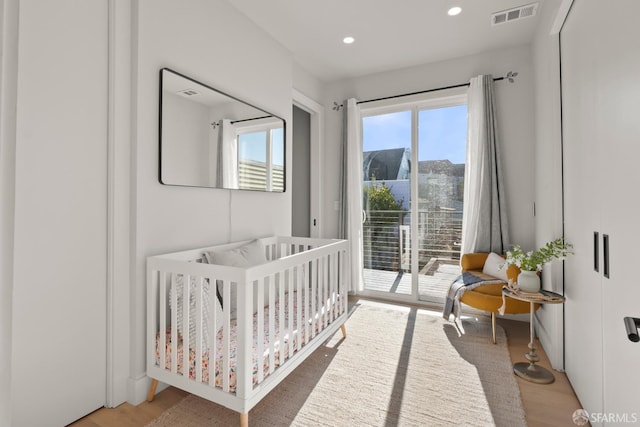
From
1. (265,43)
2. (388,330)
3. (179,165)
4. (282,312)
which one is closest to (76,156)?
(179,165)

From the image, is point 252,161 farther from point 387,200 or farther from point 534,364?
point 534,364

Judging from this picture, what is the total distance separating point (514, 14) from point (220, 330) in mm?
3190

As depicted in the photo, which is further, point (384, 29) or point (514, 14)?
point (384, 29)

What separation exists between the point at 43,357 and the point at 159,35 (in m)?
1.79

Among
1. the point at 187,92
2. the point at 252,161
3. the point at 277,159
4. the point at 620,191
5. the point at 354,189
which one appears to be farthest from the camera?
the point at 354,189

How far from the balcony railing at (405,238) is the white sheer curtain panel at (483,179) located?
22 cm

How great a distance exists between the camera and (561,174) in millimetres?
2074

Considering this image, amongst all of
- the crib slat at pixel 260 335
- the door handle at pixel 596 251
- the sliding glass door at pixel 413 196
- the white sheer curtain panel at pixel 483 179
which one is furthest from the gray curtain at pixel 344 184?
the door handle at pixel 596 251

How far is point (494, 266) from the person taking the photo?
9.10 ft

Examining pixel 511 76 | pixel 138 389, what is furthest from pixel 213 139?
pixel 511 76

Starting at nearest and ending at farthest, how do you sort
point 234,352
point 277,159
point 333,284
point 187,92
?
1. point 234,352
2. point 187,92
3. point 333,284
4. point 277,159

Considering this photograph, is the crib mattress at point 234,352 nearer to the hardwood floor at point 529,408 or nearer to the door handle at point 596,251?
the hardwood floor at point 529,408

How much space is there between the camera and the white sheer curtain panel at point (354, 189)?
371cm

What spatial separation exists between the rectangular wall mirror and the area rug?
136 centimetres
